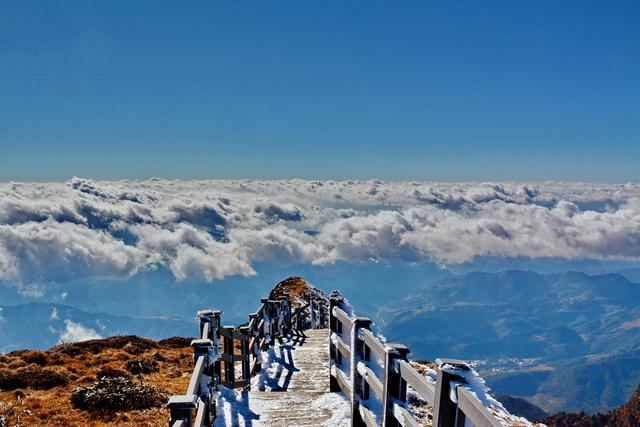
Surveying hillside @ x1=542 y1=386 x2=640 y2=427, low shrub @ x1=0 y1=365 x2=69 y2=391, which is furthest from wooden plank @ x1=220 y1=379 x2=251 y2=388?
hillside @ x1=542 y1=386 x2=640 y2=427

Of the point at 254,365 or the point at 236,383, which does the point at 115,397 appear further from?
the point at 254,365

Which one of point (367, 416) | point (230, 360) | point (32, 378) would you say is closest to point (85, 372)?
point (32, 378)

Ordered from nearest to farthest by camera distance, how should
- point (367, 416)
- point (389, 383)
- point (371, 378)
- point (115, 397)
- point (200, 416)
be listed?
point (389, 383) → point (200, 416) → point (371, 378) → point (367, 416) → point (115, 397)

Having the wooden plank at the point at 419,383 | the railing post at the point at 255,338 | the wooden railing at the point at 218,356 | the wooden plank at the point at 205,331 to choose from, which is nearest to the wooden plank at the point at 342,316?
the wooden railing at the point at 218,356

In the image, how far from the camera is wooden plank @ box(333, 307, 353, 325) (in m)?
11.1

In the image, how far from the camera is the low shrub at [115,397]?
48.2 ft

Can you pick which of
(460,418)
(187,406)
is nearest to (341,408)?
(187,406)

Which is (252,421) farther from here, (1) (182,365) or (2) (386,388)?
(1) (182,365)

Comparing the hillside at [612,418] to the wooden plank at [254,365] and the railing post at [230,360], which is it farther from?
the railing post at [230,360]

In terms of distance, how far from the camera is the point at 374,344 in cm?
809

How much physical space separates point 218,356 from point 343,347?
9.72 feet

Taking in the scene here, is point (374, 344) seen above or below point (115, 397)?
above

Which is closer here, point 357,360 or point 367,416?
point 367,416

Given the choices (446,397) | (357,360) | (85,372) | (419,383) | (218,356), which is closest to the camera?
(446,397)
